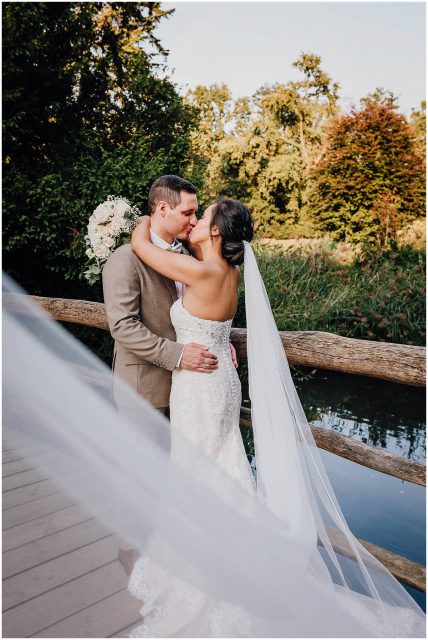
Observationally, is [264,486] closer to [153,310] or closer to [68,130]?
[153,310]

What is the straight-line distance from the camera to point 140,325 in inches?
96.0

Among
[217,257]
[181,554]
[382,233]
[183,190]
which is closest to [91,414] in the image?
[181,554]

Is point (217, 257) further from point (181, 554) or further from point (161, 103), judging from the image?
point (161, 103)

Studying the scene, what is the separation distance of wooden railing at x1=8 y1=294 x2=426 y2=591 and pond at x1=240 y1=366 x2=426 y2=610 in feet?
5.30

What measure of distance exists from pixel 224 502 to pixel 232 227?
1.29 metres

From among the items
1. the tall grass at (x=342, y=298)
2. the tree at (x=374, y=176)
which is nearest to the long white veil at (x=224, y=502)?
the tall grass at (x=342, y=298)

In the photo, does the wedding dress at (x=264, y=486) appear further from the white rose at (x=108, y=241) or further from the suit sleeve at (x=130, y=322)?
the white rose at (x=108, y=241)

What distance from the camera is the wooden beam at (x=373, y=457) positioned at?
7.67ft

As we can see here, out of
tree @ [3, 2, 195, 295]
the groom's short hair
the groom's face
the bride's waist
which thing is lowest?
the bride's waist

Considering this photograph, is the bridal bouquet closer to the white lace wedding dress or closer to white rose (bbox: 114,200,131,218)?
white rose (bbox: 114,200,131,218)

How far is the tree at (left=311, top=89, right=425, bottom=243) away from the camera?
13.3 meters

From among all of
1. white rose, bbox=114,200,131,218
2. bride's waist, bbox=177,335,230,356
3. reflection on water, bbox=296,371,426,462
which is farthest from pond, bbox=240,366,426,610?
white rose, bbox=114,200,131,218

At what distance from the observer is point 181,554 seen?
2164 mm

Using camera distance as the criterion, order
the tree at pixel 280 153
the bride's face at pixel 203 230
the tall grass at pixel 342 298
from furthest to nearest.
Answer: the tree at pixel 280 153
the tall grass at pixel 342 298
the bride's face at pixel 203 230
